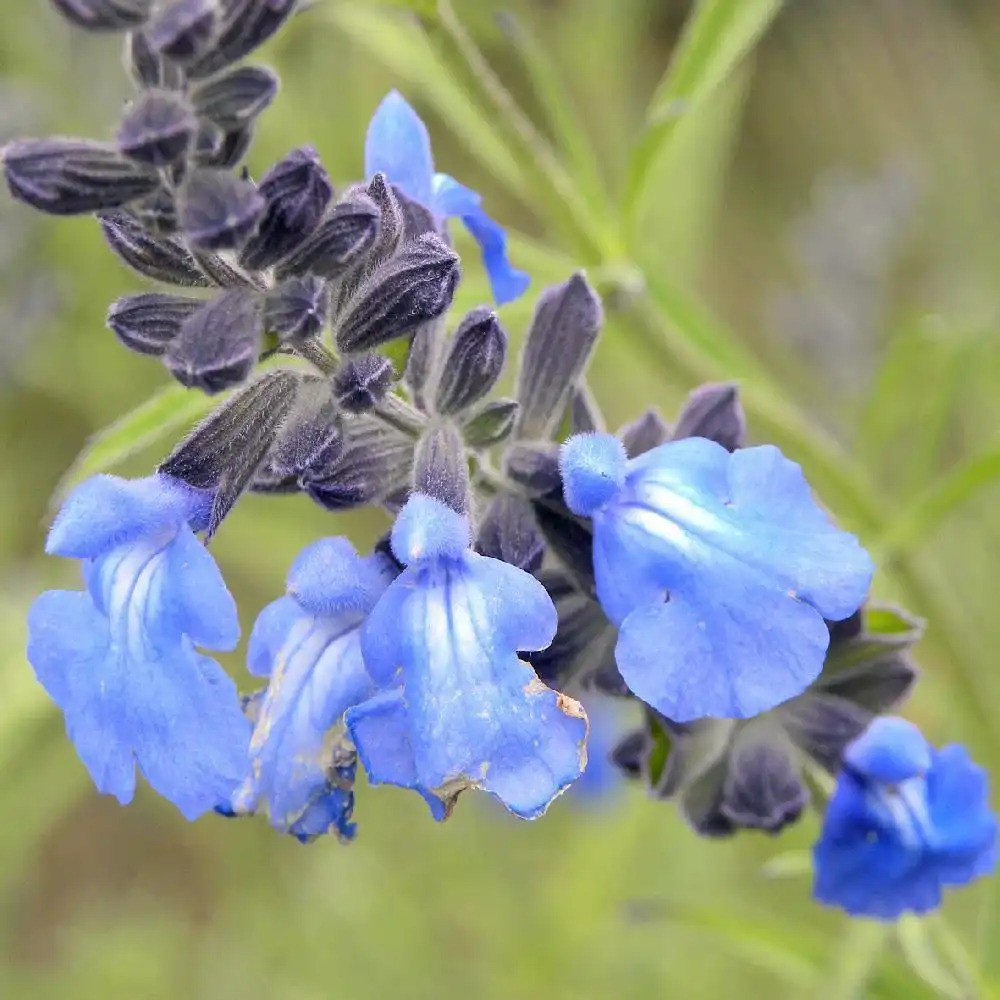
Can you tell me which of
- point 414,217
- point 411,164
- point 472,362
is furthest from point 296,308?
point 411,164

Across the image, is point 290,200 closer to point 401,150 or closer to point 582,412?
point 401,150

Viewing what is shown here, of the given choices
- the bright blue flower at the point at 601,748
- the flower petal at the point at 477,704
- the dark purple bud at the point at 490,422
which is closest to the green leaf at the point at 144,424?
the dark purple bud at the point at 490,422

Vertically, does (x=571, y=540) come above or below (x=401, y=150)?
below

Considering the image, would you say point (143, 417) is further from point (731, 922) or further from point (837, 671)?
point (731, 922)

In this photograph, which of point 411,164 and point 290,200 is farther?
point 411,164

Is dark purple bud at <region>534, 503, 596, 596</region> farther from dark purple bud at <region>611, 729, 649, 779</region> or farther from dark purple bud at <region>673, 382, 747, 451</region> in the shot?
dark purple bud at <region>611, 729, 649, 779</region>

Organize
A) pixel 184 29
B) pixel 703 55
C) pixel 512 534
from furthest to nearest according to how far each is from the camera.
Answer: pixel 703 55, pixel 512 534, pixel 184 29

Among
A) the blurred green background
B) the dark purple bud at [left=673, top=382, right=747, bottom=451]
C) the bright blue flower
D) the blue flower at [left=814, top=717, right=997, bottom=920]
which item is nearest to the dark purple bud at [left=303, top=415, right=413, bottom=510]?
the dark purple bud at [left=673, top=382, right=747, bottom=451]
